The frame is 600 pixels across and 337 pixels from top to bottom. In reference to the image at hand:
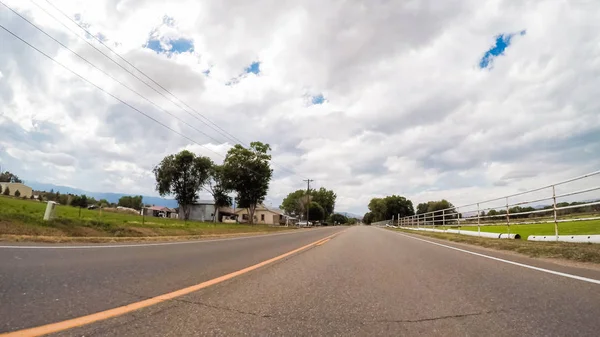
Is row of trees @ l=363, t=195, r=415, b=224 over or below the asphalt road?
over

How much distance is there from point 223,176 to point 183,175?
11.5 metres

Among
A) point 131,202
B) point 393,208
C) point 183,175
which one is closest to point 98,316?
point 183,175

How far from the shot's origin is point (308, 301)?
355 centimetres

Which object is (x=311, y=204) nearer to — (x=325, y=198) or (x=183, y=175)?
(x=325, y=198)

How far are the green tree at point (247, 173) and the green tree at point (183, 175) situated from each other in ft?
33.3

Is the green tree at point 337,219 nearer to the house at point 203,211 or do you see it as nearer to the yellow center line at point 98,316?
the house at point 203,211

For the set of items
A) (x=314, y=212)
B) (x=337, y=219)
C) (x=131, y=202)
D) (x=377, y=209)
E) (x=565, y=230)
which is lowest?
(x=565, y=230)

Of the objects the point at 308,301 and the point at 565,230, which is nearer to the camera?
the point at 308,301

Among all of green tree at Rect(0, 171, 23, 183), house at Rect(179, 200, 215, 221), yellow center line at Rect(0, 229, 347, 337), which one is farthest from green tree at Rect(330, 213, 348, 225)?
yellow center line at Rect(0, 229, 347, 337)

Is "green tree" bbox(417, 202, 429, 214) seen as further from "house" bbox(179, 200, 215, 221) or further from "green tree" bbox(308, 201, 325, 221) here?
"house" bbox(179, 200, 215, 221)

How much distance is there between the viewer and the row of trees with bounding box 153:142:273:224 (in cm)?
5856

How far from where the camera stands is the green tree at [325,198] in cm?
15262

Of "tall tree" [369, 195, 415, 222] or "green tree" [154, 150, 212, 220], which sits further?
"tall tree" [369, 195, 415, 222]

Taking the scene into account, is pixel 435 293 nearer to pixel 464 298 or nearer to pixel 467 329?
pixel 464 298
